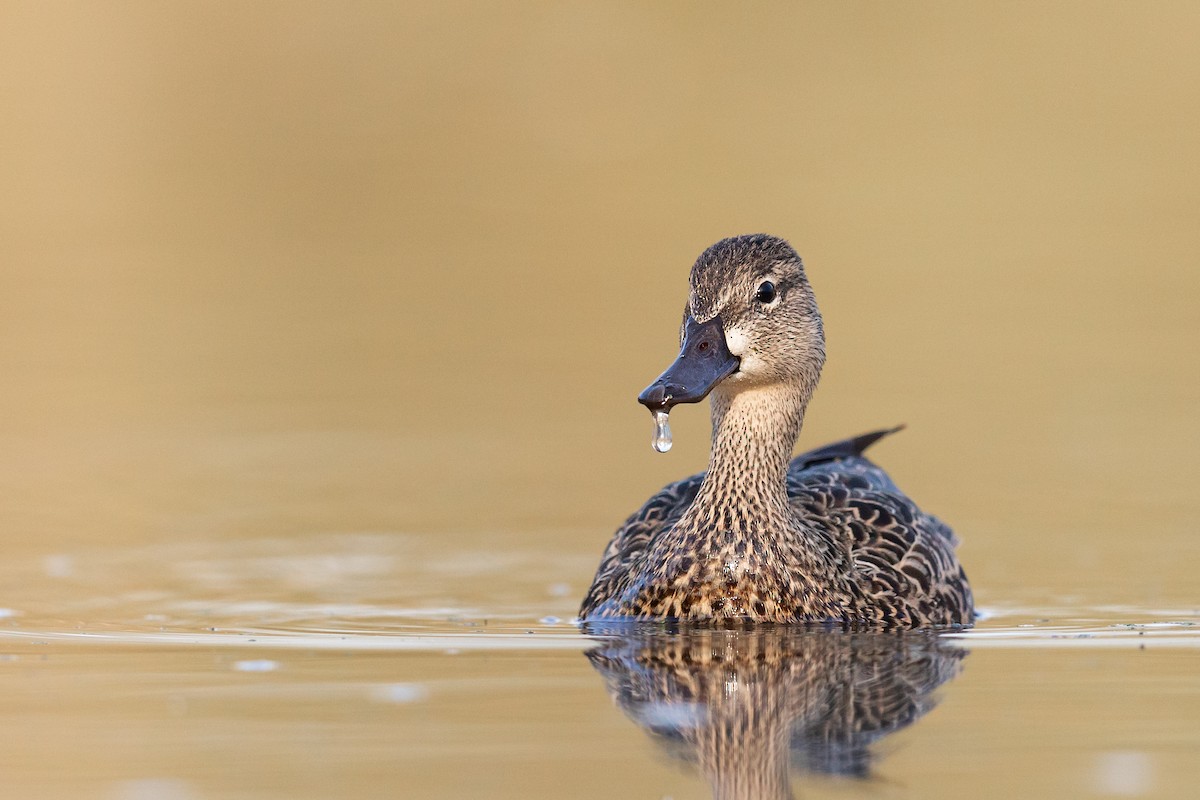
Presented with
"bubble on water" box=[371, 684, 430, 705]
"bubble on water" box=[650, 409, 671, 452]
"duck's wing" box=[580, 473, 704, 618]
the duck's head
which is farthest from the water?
the duck's head

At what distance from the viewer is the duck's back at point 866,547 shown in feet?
26.1

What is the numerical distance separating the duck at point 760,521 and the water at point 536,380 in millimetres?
394

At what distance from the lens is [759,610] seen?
769cm

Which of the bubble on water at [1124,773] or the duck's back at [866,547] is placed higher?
the duck's back at [866,547]

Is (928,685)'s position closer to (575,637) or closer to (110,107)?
(575,637)

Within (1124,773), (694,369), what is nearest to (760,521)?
(694,369)

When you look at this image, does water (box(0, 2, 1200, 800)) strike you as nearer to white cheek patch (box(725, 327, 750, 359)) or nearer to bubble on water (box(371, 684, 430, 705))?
bubble on water (box(371, 684, 430, 705))

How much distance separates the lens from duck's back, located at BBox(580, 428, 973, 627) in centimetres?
796

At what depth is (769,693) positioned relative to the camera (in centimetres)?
630

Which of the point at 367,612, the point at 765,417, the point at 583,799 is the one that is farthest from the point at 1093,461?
the point at 583,799

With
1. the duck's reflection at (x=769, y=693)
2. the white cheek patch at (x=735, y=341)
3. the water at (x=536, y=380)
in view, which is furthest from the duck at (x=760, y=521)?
the water at (x=536, y=380)

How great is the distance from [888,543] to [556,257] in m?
11.8

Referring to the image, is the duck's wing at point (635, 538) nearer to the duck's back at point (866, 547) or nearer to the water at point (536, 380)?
the duck's back at point (866, 547)

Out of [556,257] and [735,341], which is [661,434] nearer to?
[735,341]
